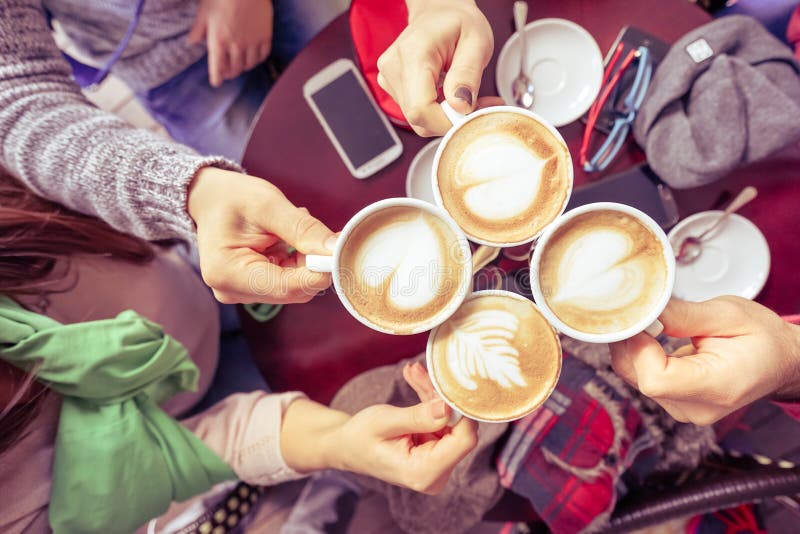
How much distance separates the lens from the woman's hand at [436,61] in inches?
25.1

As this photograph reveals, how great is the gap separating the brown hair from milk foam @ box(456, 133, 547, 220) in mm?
631

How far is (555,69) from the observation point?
85 centimetres

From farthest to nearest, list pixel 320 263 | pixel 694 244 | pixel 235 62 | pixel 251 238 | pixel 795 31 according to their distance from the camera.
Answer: pixel 235 62, pixel 795 31, pixel 694 244, pixel 251 238, pixel 320 263

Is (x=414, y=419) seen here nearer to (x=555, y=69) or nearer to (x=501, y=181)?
(x=501, y=181)

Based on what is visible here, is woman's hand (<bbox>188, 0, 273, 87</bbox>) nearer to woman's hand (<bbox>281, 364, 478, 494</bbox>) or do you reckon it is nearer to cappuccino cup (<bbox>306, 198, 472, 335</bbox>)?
cappuccino cup (<bbox>306, 198, 472, 335</bbox>)

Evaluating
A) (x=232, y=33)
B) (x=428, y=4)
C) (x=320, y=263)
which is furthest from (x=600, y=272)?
(x=232, y=33)

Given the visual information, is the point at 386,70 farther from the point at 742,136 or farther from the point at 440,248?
the point at 742,136

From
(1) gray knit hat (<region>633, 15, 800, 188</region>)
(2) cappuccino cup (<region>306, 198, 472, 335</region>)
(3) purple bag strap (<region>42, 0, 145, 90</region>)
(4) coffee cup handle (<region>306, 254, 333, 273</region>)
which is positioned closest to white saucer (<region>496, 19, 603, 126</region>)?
(1) gray knit hat (<region>633, 15, 800, 188</region>)

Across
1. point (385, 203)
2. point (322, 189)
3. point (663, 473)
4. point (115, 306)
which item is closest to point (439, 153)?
point (385, 203)

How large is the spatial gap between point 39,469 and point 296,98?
0.74m

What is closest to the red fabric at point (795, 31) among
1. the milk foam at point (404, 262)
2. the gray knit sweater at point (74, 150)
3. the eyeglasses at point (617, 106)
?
the eyeglasses at point (617, 106)

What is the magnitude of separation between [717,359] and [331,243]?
19.3 inches

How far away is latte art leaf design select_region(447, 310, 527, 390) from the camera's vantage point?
0.64 meters

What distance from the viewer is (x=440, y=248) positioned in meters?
0.62
